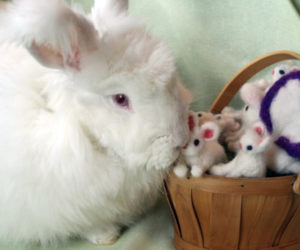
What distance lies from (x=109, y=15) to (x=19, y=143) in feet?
1.27

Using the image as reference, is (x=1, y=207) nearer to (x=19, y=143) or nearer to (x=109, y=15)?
(x=19, y=143)

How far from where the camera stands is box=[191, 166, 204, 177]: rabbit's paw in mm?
909

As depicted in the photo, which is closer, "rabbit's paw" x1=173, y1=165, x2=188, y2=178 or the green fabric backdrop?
"rabbit's paw" x1=173, y1=165, x2=188, y2=178

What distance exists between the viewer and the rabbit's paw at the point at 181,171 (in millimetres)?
927

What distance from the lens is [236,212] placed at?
0.90 meters

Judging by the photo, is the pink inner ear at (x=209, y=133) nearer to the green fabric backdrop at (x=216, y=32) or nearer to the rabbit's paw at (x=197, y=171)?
the rabbit's paw at (x=197, y=171)

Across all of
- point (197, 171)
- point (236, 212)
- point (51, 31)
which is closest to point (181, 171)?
point (197, 171)

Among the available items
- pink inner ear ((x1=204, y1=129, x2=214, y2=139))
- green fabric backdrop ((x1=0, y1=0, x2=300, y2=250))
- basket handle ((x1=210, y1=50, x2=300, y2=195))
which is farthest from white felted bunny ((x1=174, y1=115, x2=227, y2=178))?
green fabric backdrop ((x1=0, y1=0, x2=300, y2=250))

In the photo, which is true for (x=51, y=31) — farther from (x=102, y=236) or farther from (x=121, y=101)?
(x=102, y=236)

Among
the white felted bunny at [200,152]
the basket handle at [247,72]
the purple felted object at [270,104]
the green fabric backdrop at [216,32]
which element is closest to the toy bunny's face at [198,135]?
the white felted bunny at [200,152]

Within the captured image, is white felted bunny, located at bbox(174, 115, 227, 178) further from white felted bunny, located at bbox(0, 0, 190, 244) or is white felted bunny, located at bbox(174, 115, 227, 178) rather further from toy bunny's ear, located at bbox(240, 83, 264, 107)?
toy bunny's ear, located at bbox(240, 83, 264, 107)

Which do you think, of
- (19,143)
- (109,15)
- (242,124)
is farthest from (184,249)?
(109,15)

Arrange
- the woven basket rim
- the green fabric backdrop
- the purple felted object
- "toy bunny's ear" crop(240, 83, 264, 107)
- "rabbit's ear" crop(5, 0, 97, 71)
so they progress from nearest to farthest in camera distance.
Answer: "rabbit's ear" crop(5, 0, 97, 71), the woven basket rim, the purple felted object, "toy bunny's ear" crop(240, 83, 264, 107), the green fabric backdrop

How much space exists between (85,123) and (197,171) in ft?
0.95
